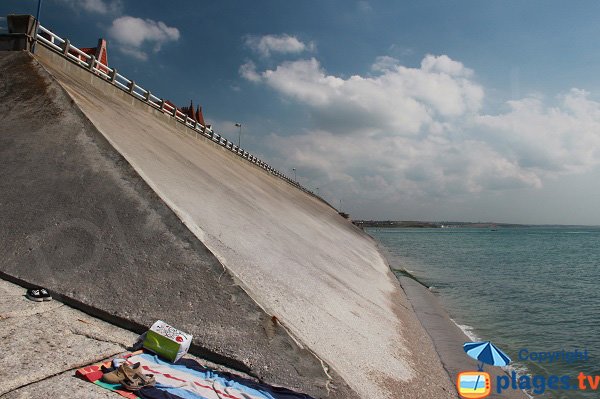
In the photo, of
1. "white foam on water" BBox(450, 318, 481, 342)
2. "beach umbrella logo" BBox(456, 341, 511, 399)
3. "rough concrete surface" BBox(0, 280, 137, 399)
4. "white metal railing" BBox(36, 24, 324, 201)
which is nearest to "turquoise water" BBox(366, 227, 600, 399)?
"white foam on water" BBox(450, 318, 481, 342)

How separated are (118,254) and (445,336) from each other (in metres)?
11.1

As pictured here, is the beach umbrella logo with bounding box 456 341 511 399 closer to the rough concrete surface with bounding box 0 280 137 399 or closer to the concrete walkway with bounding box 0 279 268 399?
the concrete walkway with bounding box 0 279 268 399

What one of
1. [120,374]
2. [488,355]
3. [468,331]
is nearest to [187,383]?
[120,374]

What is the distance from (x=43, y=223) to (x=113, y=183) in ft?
5.29

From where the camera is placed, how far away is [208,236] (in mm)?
9141

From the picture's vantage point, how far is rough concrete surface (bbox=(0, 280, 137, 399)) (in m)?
4.72

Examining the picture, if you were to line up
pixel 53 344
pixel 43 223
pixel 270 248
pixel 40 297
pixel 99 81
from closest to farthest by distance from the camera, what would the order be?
pixel 53 344 < pixel 40 297 < pixel 43 223 < pixel 270 248 < pixel 99 81

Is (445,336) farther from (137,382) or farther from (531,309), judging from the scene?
(137,382)

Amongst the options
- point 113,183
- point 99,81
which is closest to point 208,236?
point 113,183

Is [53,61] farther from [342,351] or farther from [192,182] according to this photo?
[342,351]

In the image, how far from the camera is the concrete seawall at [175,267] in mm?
6551

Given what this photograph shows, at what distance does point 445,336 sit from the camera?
1359cm

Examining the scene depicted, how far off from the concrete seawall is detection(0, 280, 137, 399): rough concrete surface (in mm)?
405

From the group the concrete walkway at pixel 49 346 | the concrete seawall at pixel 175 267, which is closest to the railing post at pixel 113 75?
the concrete seawall at pixel 175 267
